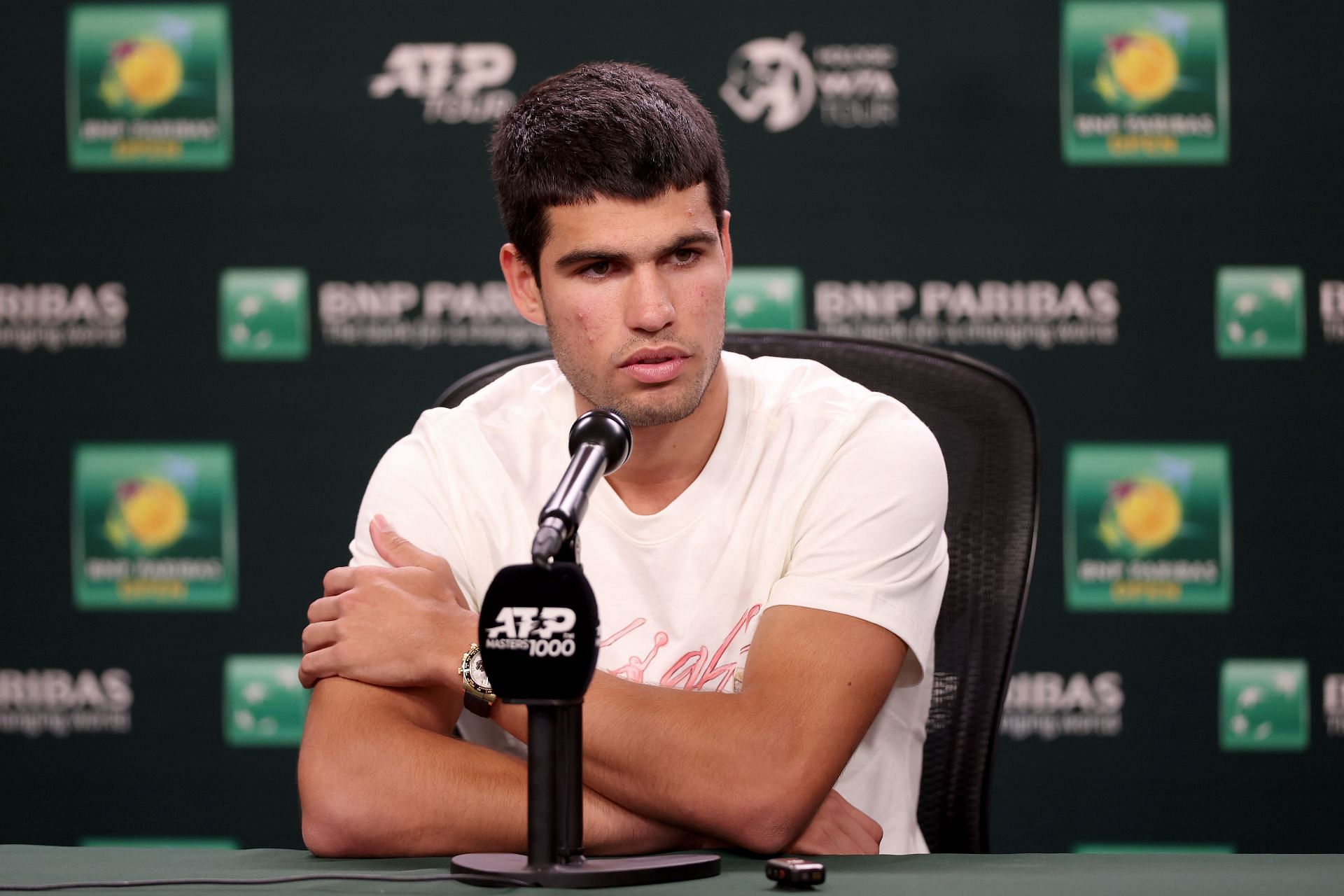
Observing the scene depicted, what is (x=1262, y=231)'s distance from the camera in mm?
2992

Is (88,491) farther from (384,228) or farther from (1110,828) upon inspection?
(1110,828)

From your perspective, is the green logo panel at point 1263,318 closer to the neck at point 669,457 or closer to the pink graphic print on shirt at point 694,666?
the neck at point 669,457

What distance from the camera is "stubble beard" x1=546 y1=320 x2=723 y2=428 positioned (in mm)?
1660

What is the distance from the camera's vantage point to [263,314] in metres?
3.12

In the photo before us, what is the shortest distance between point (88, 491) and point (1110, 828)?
2415 millimetres

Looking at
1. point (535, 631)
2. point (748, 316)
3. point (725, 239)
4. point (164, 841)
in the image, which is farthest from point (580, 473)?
point (164, 841)

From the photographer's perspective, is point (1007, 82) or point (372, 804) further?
point (1007, 82)

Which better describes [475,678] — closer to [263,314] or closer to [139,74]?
[263,314]

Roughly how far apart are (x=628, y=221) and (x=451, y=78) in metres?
1.61

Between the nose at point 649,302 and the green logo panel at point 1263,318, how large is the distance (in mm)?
1810

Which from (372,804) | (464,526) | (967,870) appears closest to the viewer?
(967,870)

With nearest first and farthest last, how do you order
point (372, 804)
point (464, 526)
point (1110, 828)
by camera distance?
point (372, 804) → point (464, 526) → point (1110, 828)

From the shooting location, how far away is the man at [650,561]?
1.41 m

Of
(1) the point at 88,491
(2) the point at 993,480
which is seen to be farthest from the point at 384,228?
(2) the point at 993,480
